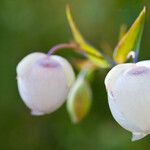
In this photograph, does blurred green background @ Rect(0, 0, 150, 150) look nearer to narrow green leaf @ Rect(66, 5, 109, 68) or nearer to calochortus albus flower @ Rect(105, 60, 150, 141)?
narrow green leaf @ Rect(66, 5, 109, 68)

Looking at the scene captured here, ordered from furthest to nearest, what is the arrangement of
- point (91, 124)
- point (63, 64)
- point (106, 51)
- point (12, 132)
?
point (12, 132) < point (91, 124) < point (106, 51) < point (63, 64)

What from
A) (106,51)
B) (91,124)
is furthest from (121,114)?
(91,124)

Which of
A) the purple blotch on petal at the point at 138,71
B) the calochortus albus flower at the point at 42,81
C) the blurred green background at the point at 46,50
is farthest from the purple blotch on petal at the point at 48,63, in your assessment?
the blurred green background at the point at 46,50

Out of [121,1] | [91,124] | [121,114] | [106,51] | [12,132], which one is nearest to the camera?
[121,114]

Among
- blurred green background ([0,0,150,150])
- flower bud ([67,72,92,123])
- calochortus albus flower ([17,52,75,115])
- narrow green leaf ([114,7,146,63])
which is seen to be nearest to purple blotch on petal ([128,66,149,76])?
narrow green leaf ([114,7,146,63])

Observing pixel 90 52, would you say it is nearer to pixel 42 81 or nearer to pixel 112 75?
pixel 42 81

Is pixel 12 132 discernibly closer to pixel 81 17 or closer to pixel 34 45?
pixel 34 45
